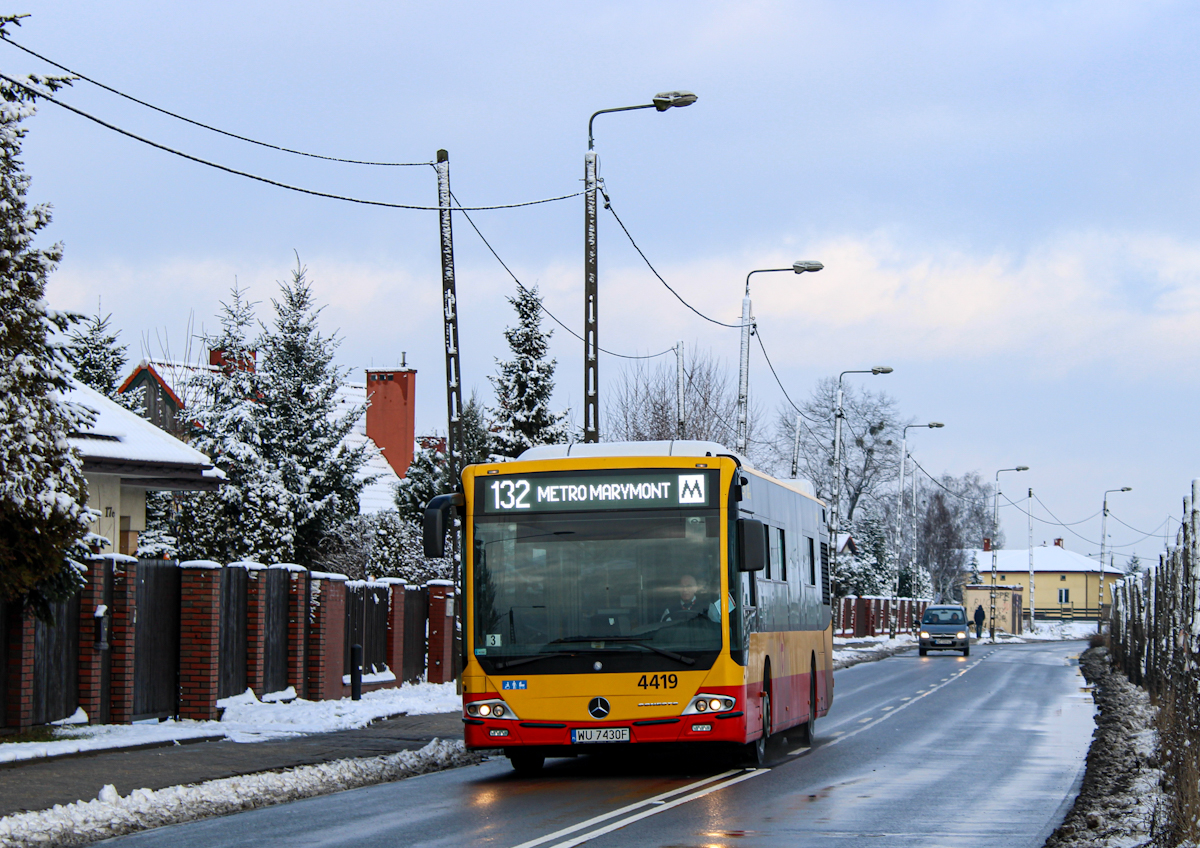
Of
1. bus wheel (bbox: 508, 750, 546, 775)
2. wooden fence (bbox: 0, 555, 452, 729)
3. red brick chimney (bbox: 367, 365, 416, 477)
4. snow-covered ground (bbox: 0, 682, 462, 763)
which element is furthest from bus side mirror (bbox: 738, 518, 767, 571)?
red brick chimney (bbox: 367, 365, 416, 477)

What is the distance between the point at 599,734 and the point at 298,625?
1003 cm

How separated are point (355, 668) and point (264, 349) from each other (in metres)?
18.4

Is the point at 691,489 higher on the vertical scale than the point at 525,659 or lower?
higher

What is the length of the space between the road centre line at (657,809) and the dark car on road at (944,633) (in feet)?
139

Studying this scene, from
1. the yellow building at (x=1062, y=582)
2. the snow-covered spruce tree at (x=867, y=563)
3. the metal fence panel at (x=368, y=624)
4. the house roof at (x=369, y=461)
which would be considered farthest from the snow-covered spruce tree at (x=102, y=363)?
the yellow building at (x=1062, y=582)

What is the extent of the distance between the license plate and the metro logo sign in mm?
2231

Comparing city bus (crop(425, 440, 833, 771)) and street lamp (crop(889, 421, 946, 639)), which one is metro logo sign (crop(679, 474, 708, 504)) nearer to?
city bus (crop(425, 440, 833, 771))

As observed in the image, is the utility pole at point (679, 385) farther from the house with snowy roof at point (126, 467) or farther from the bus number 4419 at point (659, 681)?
the bus number 4419 at point (659, 681)

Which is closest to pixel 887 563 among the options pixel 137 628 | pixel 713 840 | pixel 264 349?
pixel 264 349

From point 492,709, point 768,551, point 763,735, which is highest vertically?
point 768,551

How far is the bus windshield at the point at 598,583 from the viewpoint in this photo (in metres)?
14.4

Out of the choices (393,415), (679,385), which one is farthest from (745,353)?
(393,415)

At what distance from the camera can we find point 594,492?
583 inches

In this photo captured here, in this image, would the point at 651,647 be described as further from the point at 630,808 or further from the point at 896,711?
the point at 896,711
